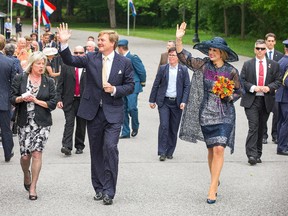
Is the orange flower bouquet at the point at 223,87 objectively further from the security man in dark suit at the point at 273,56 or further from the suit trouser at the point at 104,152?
the security man in dark suit at the point at 273,56

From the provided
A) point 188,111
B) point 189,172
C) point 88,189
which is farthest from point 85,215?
point 189,172

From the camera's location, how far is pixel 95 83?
866 cm

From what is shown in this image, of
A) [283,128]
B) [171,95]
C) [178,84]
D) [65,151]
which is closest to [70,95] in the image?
[65,151]

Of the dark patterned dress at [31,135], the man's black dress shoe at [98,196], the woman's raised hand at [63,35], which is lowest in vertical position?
the man's black dress shoe at [98,196]

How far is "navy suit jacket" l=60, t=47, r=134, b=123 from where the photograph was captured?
8.65 m

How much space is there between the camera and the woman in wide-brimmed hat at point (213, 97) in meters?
8.98

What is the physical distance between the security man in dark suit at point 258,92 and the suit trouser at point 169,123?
1.10m

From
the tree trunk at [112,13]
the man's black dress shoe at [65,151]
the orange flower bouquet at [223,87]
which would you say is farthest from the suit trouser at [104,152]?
the tree trunk at [112,13]

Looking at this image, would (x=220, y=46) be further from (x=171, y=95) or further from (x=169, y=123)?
(x=169, y=123)

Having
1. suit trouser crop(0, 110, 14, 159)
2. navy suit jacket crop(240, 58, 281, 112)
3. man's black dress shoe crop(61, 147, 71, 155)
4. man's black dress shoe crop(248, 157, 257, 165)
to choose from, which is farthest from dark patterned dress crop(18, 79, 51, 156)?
navy suit jacket crop(240, 58, 281, 112)

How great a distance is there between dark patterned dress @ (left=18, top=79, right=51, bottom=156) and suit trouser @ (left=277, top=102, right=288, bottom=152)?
490cm

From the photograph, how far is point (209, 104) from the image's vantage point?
29.8 ft

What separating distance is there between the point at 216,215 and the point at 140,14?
7801 cm

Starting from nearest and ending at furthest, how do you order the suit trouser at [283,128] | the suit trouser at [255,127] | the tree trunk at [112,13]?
the suit trouser at [255,127], the suit trouser at [283,128], the tree trunk at [112,13]
